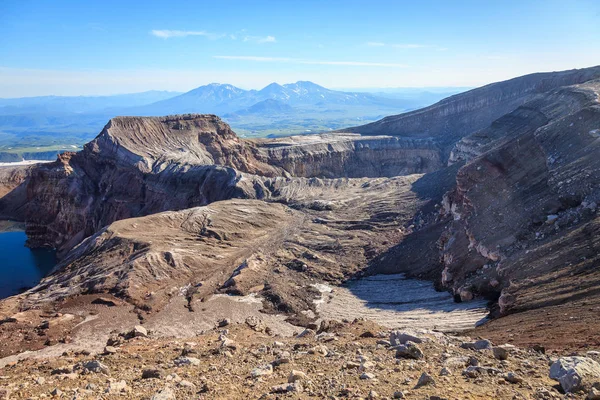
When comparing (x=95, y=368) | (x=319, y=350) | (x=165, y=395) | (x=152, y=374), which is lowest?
(x=319, y=350)

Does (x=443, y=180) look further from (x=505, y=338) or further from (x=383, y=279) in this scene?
(x=505, y=338)

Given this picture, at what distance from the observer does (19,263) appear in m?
54.2

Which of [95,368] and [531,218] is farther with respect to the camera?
[531,218]

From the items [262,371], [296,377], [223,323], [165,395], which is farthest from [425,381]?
[223,323]

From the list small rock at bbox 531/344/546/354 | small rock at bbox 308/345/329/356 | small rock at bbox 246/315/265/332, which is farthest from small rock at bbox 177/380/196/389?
small rock at bbox 246/315/265/332

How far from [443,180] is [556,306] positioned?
103 ft

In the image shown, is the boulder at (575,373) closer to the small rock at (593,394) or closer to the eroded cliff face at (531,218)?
the small rock at (593,394)

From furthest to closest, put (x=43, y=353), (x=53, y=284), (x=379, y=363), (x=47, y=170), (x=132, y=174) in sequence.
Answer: (x=47, y=170)
(x=132, y=174)
(x=53, y=284)
(x=43, y=353)
(x=379, y=363)

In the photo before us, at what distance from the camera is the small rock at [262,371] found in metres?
12.9

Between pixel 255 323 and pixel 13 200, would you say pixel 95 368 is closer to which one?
pixel 255 323

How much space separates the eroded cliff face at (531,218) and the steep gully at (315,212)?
0.10m

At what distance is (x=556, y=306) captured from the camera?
1803 centimetres

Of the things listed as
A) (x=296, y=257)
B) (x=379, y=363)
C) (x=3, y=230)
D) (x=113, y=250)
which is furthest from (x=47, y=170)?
(x=379, y=363)

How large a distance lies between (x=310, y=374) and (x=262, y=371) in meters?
1.69
